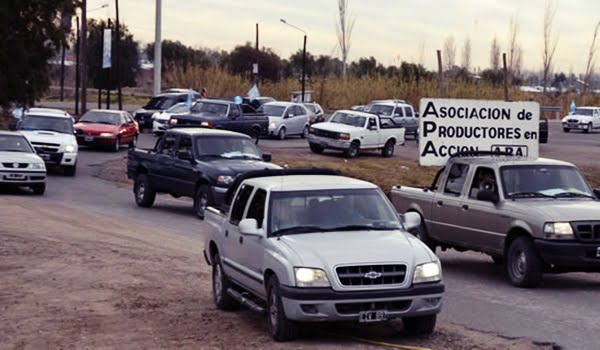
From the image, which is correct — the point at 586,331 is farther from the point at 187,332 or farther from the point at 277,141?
the point at 277,141

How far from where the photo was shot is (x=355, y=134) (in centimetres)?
4484

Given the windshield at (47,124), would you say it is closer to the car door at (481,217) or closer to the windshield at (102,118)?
the windshield at (102,118)

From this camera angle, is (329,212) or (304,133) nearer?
(329,212)

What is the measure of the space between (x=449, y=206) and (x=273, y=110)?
38.5 meters

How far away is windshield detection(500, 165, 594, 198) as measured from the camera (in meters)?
15.4

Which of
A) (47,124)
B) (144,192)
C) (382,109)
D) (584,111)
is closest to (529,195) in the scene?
(144,192)

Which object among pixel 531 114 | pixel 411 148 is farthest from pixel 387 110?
pixel 531 114

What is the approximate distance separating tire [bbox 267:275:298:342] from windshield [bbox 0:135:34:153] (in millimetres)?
19079

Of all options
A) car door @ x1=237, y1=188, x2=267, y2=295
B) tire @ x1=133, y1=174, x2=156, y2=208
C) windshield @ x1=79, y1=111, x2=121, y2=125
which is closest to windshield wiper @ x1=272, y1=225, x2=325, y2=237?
car door @ x1=237, y1=188, x2=267, y2=295

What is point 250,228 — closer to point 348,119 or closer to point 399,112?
point 348,119

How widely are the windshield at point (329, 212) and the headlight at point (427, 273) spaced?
926mm

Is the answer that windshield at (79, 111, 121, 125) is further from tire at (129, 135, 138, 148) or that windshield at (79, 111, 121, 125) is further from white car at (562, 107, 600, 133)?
white car at (562, 107, 600, 133)

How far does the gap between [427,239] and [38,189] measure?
45.7 feet

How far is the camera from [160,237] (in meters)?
20.5
